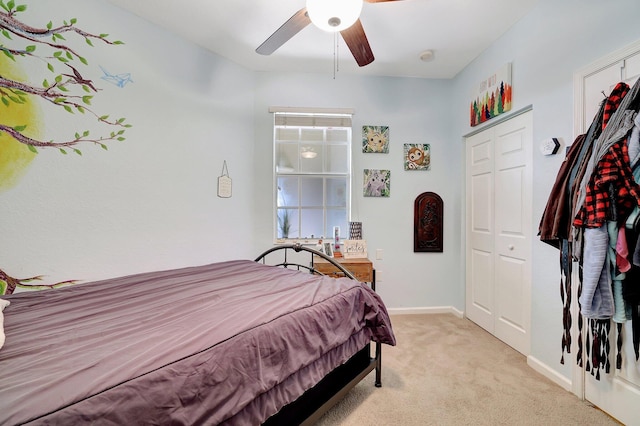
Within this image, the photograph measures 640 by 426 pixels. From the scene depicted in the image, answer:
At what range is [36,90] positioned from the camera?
74.6 inches

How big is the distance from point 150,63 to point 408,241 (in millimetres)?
3136

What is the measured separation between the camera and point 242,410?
1.00 m

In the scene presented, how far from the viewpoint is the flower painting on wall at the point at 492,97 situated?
2.51 metres

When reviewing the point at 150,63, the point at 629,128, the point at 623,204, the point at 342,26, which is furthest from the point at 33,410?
the point at 150,63

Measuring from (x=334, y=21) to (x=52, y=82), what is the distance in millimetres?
1978

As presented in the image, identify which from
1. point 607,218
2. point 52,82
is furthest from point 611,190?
point 52,82

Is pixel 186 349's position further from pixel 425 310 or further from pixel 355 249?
pixel 425 310

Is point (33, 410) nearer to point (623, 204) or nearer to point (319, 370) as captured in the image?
point (319, 370)

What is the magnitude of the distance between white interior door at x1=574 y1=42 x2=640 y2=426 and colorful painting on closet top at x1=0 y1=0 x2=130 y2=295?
3.42 meters

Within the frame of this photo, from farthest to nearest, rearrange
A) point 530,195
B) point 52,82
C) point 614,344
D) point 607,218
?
point 530,195
point 52,82
point 614,344
point 607,218

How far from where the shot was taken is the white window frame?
3221 millimetres

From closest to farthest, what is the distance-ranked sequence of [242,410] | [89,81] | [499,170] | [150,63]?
[242,410], [89,81], [150,63], [499,170]

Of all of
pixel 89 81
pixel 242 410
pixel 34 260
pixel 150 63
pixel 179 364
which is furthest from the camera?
pixel 150 63

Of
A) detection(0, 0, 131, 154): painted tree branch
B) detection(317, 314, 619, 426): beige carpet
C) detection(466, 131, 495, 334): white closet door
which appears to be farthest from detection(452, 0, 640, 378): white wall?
detection(0, 0, 131, 154): painted tree branch
